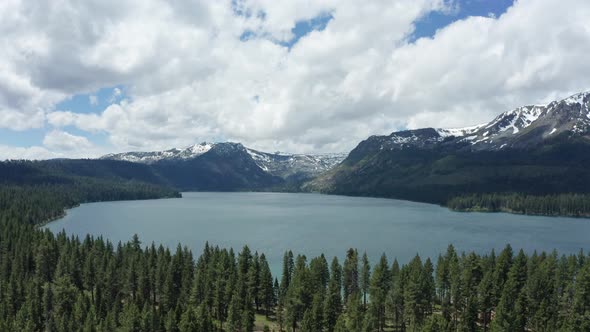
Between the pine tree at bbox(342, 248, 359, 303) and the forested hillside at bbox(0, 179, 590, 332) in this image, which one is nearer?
the forested hillside at bbox(0, 179, 590, 332)

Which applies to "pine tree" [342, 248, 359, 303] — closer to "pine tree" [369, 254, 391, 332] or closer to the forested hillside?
the forested hillside

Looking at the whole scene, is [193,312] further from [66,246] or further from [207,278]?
[66,246]

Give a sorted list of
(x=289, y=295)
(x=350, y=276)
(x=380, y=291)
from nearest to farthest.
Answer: (x=289, y=295), (x=380, y=291), (x=350, y=276)

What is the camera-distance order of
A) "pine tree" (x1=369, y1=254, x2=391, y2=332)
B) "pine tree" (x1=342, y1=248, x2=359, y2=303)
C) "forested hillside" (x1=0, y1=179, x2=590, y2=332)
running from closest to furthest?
"forested hillside" (x1=0, y1=179, x2=590, y2=332)
"pine tree" (x1=369, y1=254, x2=391, y2=332)
"pine tree" (x1=342, y1=248, x2=359, y2=303)

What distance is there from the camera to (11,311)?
88250 mm

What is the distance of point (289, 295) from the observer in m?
84.8

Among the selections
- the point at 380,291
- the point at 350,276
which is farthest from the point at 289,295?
the point at 350,276

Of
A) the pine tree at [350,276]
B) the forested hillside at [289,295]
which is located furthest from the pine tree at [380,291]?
the pine tree at [350,276]

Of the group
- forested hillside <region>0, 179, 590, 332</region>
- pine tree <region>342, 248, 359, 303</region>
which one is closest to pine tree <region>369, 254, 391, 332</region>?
forested hillside <region>0, 179, 590, 332</region>

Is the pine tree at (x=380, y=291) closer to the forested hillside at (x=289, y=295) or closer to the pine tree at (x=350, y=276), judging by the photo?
the forested hillside at (x=289, y=295)

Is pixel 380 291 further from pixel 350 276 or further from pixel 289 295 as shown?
pixel 289 295

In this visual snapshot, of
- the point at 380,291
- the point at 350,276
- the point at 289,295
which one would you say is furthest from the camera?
the point at 350,276

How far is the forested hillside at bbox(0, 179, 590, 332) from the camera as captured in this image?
77.9m

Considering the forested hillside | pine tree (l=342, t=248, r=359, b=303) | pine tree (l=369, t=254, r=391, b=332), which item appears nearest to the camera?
the forested hillside
